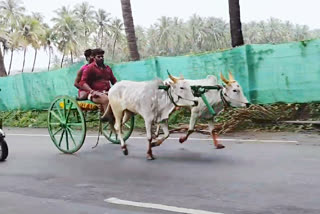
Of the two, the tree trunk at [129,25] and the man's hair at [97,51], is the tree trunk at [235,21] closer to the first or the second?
the tree trunk at [129,25]

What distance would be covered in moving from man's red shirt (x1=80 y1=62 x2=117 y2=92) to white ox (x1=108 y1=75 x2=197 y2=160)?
0.59 meters

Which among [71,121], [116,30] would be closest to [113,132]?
[71,121]

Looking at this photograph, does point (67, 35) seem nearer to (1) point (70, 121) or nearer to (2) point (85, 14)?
(2) point (85, 14)

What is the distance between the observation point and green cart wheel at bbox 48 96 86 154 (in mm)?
9203

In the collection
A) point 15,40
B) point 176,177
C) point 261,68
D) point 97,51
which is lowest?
point 176,177

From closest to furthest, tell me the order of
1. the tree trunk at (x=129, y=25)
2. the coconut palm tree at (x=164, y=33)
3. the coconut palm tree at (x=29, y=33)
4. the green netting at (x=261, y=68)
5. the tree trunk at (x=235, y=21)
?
the green netting at (x=261, y=68), the tree trunk at (x=235, y=21), the tree trunk at (x=129, y=25), the coconut palm tree at (x=29, y=33), the coconut palm tree at (x=164, y=33)

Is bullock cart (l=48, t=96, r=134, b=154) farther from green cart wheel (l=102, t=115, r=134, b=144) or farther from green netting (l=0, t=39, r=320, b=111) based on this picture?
green netting (l=0, t=39, r=320, b=111)

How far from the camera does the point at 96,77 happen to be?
9.17 m

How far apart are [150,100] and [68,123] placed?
83.1 inches

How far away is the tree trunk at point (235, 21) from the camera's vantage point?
15.1 metres

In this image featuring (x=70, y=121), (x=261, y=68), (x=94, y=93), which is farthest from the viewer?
(x=261, y=68)

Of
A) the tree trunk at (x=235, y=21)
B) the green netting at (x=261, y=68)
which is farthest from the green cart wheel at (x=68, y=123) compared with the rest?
the tree trunk at (x=235, y=21)

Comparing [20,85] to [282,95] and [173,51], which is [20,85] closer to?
[282,95]

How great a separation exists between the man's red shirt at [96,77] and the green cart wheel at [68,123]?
0.47 meters
